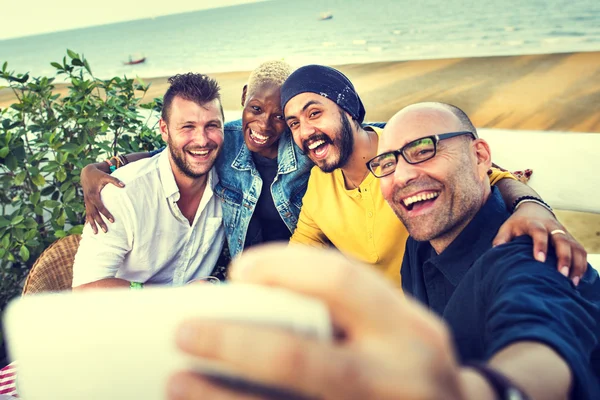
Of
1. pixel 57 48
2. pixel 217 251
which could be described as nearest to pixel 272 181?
pixel 217 251

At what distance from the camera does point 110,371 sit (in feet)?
1.46

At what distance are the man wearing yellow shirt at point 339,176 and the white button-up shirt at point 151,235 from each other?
1.66 ft

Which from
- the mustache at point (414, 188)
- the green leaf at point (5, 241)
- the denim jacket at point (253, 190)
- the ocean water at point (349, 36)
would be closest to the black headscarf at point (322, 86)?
the denim jacket at point (253, 190)

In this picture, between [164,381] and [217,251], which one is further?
[217,251]

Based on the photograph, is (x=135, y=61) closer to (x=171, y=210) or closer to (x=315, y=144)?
(x=171, y=210)

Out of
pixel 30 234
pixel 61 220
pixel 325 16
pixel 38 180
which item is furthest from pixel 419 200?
pixel 325 16

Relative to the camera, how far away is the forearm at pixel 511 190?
164 centimetres

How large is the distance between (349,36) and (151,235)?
→ 2533 cm

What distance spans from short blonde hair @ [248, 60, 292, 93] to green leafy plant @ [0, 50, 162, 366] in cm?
89

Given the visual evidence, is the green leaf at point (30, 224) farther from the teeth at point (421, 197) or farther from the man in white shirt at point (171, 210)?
the teeth at point (421, 197)

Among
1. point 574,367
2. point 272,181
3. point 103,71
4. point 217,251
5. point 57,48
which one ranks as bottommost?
point 217,251

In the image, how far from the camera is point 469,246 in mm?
1442

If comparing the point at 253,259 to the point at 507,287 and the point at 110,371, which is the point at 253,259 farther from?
the point at 507,287

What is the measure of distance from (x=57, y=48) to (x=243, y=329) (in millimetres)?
53280
